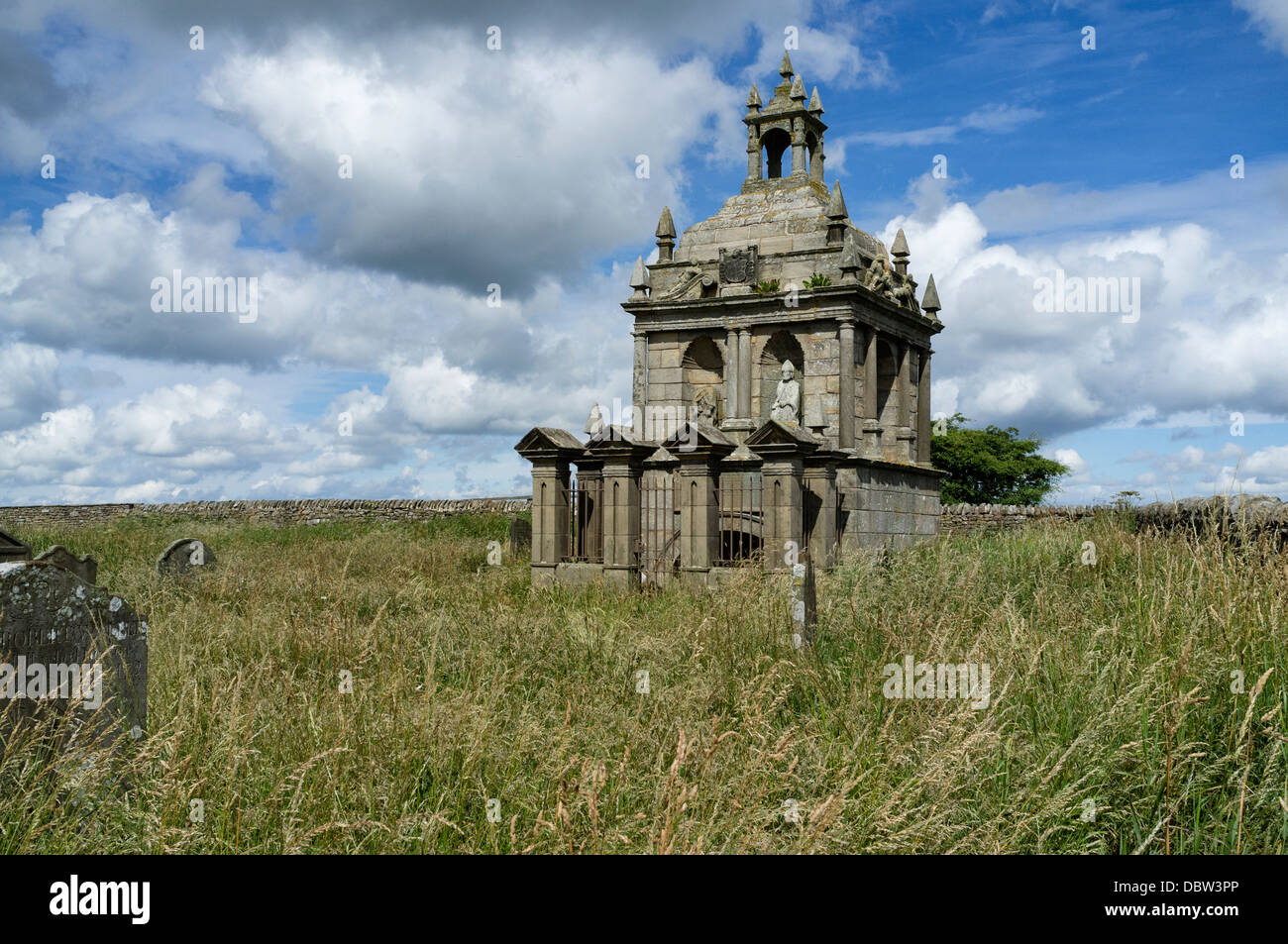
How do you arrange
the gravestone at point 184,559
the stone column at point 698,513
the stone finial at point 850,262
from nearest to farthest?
the gravestone at point 184,559 < the stone column at point 698,513 < the stone finial at point 850,262

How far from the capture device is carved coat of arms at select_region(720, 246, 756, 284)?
17594 millimetres

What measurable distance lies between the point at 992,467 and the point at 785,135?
22940 millimetres

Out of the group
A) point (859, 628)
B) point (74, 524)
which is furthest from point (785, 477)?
point (74, 524)

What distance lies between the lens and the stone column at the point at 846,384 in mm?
16609

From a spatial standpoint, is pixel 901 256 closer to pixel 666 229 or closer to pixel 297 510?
pixel 666 229

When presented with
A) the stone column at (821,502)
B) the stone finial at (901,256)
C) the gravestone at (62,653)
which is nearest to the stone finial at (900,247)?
the stone finial at (901,256)

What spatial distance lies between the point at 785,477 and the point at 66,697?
908cm

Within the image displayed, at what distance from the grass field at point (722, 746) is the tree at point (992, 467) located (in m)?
32.6

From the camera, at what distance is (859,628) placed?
678 cm

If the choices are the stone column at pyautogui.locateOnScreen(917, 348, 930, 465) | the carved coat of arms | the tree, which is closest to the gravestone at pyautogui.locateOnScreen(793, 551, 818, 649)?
the carved coat of arms

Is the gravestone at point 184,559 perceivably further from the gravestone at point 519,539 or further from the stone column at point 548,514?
the gravestone at point 519,539
